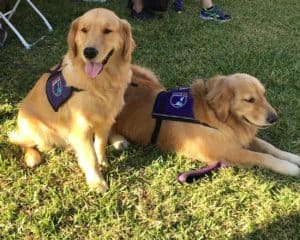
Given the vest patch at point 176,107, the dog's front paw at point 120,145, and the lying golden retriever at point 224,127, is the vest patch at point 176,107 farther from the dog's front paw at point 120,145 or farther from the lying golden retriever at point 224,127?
the dog's front paw at point 120,145

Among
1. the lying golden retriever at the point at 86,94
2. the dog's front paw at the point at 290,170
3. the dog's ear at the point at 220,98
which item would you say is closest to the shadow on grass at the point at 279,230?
the dog's front paw at the point at 290,170

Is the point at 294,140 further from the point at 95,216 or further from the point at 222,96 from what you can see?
the point at 95,216

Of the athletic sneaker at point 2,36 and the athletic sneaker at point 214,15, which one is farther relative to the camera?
Result: the athletic sneaker at point 214,15

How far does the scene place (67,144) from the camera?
3.66 metres

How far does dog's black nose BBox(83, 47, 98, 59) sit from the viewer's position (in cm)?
299

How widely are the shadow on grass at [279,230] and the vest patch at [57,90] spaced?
1519 millimetres

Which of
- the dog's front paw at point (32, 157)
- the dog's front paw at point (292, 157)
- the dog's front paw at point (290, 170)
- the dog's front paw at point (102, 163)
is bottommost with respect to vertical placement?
the dog's front paw at point (292, 157)

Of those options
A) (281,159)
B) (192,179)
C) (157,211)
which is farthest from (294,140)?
(157,211)

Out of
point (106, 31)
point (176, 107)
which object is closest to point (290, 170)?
point (176, 107)

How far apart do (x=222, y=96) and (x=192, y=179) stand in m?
0.67

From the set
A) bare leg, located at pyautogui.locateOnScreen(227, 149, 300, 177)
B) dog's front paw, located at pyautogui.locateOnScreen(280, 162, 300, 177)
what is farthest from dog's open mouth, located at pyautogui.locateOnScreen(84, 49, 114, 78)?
dog's front paw, located at pyautogui.locateOnScreen(280, 162, 300, 177)

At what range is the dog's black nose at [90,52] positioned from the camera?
2.99m

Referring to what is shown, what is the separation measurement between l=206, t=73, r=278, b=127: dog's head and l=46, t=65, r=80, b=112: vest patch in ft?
3.61

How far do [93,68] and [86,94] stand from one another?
21cm
